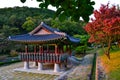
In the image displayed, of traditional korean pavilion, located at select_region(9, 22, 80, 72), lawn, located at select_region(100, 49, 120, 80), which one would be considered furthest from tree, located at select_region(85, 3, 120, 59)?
traditional korean pavilion, located at select_region(9, 22, 80, 72)

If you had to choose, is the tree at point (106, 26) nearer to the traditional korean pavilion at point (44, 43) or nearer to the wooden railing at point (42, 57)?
the traditional korean pavilion at point (44, 43)

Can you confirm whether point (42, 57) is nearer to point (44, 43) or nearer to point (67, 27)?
point (44, 43)

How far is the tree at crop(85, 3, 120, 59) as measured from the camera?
20.0 meters

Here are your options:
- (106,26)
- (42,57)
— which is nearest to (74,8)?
(42,57)

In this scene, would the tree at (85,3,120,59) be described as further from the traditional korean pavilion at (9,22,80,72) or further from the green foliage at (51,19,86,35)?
the green foliage at (51,19,86,35)

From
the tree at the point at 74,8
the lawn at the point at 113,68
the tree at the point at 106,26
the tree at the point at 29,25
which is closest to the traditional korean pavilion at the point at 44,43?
the lawn at the point at 113,68

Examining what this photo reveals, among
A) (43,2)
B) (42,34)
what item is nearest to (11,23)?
(42,34)

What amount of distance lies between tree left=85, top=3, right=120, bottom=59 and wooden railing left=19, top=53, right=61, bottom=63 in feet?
18.0

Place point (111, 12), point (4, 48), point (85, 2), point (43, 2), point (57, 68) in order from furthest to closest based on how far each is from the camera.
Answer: point (4, 48)
point (111, 12)
point (57, 68)
point (43, 2)
point (85, 2)

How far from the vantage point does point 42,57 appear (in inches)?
729

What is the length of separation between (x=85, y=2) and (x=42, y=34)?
17152mm

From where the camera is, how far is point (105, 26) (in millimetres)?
20484

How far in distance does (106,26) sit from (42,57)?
253 inches

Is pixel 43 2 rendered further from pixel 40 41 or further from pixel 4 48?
pixel 4 48
